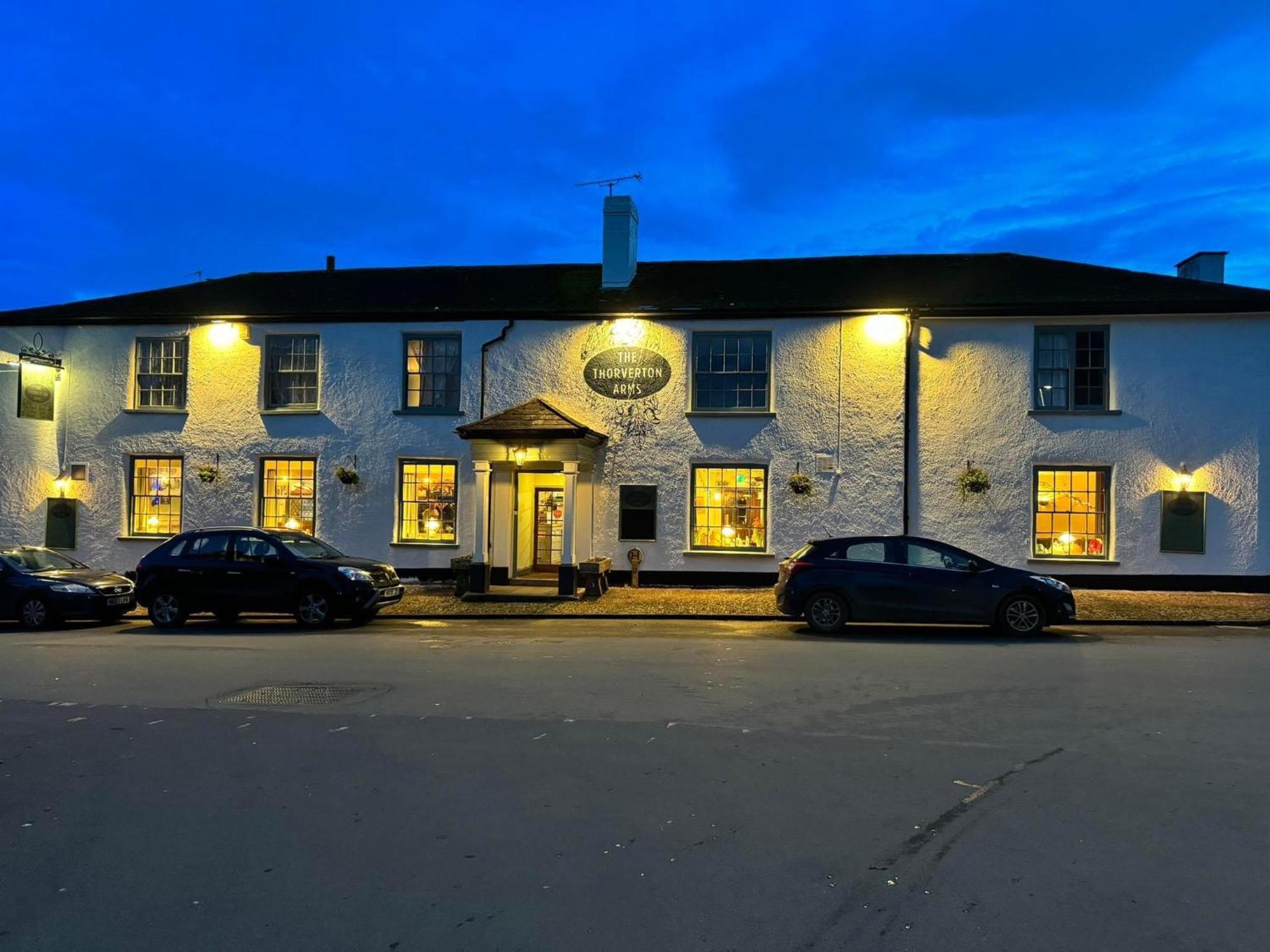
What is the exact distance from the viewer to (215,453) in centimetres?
1938

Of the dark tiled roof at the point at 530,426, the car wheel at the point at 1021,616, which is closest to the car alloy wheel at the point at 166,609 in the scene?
the dark tiled roof at the point at 530,426

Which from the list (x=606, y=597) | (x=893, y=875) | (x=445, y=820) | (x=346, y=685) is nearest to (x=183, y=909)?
(x=445, y=820)

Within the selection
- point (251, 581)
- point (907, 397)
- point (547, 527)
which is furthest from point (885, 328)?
point (251, 581)

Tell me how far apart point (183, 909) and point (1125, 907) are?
4.03 metres

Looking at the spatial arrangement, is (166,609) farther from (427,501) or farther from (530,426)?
(530,426)

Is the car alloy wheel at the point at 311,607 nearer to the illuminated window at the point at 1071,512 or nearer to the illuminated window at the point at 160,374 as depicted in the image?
the illuminated window at the point at 160,374

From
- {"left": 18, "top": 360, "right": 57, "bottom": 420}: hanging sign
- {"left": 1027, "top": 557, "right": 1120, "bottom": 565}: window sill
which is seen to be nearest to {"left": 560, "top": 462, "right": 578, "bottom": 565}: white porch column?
{"left": 1027, "top": 557, "right": 1120, "bottom": 565}: window sill

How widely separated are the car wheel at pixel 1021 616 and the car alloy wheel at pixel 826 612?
215 cm

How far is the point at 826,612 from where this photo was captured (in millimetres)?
12742

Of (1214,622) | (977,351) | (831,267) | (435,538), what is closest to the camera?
(1214,622)

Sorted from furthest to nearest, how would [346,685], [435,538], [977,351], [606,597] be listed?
[435,538]
[977,351]
[606,597]
[346,685]

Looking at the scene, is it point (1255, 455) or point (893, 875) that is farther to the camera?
point (1255, 455)

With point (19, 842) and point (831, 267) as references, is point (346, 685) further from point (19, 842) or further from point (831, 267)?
point (831, 267)

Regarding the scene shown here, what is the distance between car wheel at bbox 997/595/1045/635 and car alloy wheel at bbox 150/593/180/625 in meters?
12.4
